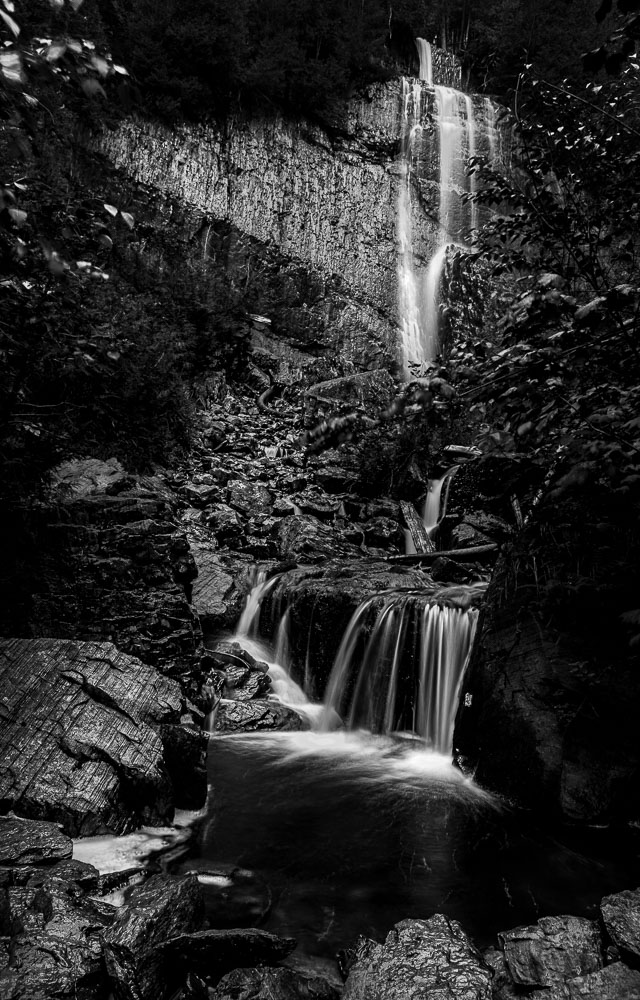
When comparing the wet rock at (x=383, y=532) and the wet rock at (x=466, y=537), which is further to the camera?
the wet rock at (x=383, y=532)

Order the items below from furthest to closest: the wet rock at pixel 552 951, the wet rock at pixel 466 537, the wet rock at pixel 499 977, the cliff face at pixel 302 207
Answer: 1. the cliff face at pixel 302 207
2. the wet rock at pixel 466 537
3. the wet rock at pixel 552 951
4. the wet rock at pixel 499 977

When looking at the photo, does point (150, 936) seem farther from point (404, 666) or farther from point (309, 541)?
point (309, 541)

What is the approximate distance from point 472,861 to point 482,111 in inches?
1048

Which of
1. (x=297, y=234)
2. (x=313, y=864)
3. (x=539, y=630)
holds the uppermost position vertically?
(x=297, y=234)

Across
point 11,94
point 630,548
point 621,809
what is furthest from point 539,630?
point 11,94

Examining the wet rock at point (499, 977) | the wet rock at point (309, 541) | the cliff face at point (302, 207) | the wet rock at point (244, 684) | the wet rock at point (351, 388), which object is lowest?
the wet rock at point (499, 977)

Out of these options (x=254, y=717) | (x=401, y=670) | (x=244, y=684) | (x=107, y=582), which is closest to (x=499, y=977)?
(x=254, y=717)

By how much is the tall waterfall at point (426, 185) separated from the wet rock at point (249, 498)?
912 cm

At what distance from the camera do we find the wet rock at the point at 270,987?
7.31ft

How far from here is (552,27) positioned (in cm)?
2053

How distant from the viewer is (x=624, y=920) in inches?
99.7

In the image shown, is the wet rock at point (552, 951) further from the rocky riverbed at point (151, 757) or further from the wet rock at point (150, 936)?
the wet rock at point (150, 936)

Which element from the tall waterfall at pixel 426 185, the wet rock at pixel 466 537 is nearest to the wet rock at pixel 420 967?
the wet rock at pixel 466 537

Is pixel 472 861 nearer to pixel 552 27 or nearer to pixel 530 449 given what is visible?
pixel 530 449
